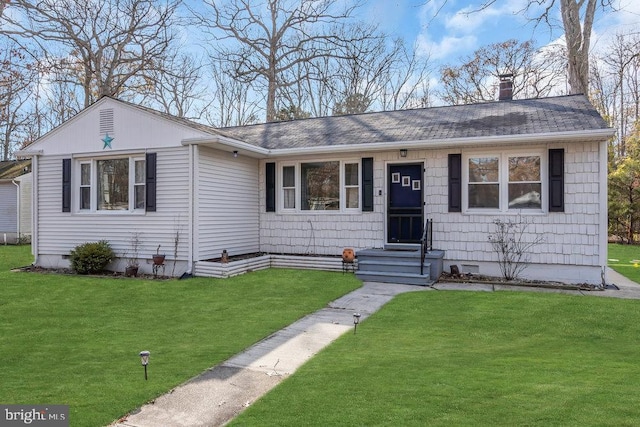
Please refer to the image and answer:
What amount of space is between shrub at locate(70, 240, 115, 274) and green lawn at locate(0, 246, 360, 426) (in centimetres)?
39

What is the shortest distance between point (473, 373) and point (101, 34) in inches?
933

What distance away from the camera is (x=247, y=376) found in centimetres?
381

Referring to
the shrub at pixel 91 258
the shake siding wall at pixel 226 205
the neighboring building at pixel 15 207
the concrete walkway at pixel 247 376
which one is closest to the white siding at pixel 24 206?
the neighboring building at pixel 15 207

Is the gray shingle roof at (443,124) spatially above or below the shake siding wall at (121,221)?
above

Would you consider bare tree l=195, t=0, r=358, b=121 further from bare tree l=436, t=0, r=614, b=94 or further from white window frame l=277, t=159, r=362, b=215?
white window frame l=277, t=159, r=362, b=215

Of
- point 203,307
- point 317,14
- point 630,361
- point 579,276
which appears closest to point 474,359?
point 630,361

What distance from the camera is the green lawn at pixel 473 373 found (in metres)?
2.86

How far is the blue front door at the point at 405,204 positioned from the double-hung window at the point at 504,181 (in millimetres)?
1115

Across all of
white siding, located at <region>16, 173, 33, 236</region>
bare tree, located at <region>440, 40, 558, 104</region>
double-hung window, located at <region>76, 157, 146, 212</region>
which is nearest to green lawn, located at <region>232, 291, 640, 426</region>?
double-hung window, located at <region>76, 157, 146, 212</region>

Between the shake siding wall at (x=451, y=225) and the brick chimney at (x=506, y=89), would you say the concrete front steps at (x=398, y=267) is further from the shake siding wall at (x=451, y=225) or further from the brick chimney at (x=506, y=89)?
the brick chimney at (x=506, y=89)

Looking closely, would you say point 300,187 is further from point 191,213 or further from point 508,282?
point 508,282

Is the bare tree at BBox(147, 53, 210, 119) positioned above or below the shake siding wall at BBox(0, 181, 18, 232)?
above

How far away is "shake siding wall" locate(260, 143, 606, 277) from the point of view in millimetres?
8367

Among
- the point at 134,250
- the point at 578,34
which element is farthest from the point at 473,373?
the point at 578,34
